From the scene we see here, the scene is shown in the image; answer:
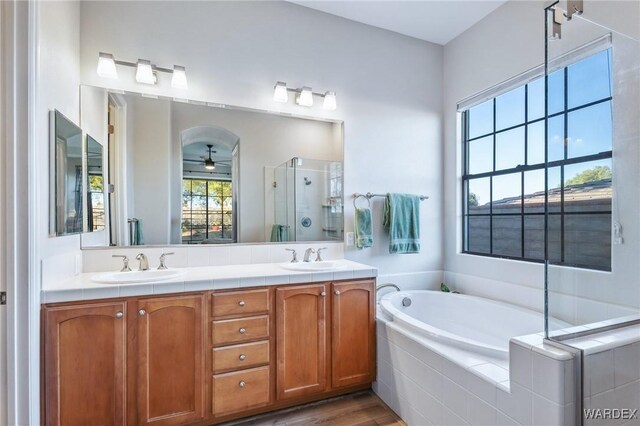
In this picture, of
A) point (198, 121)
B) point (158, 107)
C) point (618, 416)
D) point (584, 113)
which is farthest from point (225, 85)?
point (618, 416)

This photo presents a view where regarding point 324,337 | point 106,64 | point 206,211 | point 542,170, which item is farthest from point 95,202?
point 542,170

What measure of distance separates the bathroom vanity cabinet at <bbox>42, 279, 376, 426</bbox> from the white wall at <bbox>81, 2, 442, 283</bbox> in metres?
0.83

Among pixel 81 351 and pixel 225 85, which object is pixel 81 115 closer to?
pixel 225 85

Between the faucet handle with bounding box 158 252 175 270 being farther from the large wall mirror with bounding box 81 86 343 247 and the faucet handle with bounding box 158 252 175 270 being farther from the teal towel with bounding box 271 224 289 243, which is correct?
the teal towel with bounding box 271 224 289 243

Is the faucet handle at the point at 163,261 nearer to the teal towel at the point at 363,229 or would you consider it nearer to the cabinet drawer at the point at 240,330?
Result: the cabinet drawer at the point at 240,330

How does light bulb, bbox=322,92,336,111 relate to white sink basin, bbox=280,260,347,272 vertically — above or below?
above

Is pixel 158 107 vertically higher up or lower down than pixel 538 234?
higher up

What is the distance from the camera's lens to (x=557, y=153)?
1.67m

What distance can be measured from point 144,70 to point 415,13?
219 cm

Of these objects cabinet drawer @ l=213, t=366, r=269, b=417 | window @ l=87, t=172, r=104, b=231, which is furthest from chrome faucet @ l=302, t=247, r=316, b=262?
window @ l=87, t=172, r=104, b=231

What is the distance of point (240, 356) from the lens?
73.0 inches

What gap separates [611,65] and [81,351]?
10.8ft

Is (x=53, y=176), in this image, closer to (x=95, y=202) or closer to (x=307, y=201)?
(x=95, y=202)

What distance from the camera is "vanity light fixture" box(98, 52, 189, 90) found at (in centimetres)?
202
